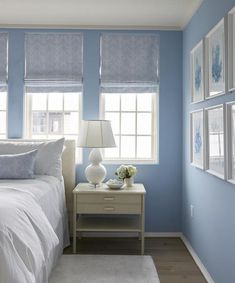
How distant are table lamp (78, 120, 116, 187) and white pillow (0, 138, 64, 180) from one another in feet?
0.88

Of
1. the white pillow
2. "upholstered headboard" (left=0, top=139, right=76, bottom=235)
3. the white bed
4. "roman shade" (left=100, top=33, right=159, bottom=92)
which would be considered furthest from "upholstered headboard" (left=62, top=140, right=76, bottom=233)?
"roman shade" (left=100, top=33, right=159, bottom=92)

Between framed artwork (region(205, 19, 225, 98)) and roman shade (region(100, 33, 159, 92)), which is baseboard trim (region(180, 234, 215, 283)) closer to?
framed artwork (region(205, 19, 225, 98))

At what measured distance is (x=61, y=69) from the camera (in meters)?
3.95

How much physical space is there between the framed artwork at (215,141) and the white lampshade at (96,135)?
1099 mm

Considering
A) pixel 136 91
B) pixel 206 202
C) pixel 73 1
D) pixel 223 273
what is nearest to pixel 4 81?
pixel 73 1

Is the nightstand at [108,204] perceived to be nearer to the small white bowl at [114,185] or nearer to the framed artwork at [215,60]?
the small white bowl at [114,185]

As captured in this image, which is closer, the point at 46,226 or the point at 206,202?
the point at 46,226

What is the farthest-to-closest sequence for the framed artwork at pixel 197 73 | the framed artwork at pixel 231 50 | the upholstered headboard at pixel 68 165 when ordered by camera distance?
1. the upholstered headboard at pixel 68 165
2. the framed artwork at pixel 197 73
3. the framed artwork at pixel 231 50

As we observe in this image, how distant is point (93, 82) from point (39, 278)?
2.35 metres

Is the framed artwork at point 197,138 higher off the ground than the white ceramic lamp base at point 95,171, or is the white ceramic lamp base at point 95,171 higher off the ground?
the framed artwork at point 197,138

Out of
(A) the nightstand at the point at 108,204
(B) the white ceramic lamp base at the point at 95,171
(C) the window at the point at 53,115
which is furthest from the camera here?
(C) the window at the point at 53,115

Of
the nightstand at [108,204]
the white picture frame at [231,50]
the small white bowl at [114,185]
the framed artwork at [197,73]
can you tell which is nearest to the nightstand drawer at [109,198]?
the nightstand at [108,204]

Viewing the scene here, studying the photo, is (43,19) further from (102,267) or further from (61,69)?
(102,267)

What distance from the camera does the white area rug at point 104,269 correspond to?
2.77 meters
